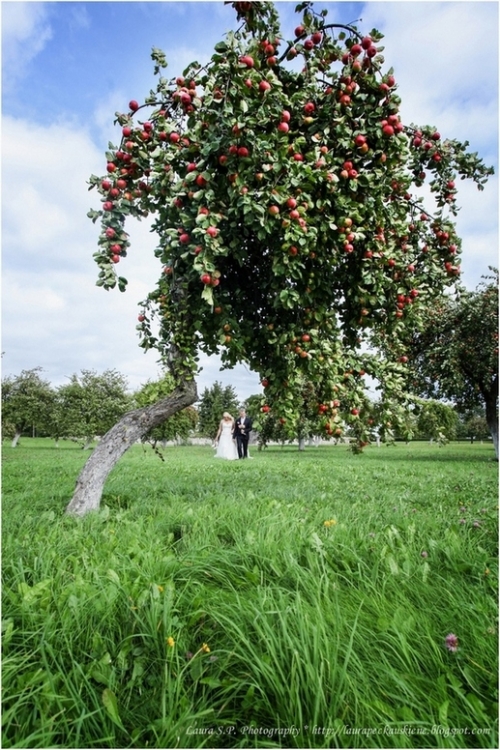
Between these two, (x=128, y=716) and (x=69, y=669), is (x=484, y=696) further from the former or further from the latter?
(x=69, y=669)

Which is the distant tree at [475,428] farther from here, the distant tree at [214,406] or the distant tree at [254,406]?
the distant tree at [254,406]

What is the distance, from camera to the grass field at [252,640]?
1591 mm

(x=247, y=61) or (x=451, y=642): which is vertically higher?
(x=247, y=61)

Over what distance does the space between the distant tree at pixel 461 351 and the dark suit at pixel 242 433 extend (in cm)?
660

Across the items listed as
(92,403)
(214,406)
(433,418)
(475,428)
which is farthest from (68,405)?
(475,428)

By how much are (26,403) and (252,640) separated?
103 ft

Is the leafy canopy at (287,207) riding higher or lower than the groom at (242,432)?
higher

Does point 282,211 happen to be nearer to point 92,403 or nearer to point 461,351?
point 461,351

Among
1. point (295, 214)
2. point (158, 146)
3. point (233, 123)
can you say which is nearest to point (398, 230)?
point (295, 214)

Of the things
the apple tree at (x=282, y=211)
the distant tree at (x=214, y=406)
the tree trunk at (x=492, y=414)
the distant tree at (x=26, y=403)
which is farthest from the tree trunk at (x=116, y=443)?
the distant tree at (x=214, y=406)

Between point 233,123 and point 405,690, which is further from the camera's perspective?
point 233,123

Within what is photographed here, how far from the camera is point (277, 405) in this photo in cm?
446

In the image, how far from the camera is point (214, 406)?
40469 mm

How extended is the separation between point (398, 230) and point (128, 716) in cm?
446
